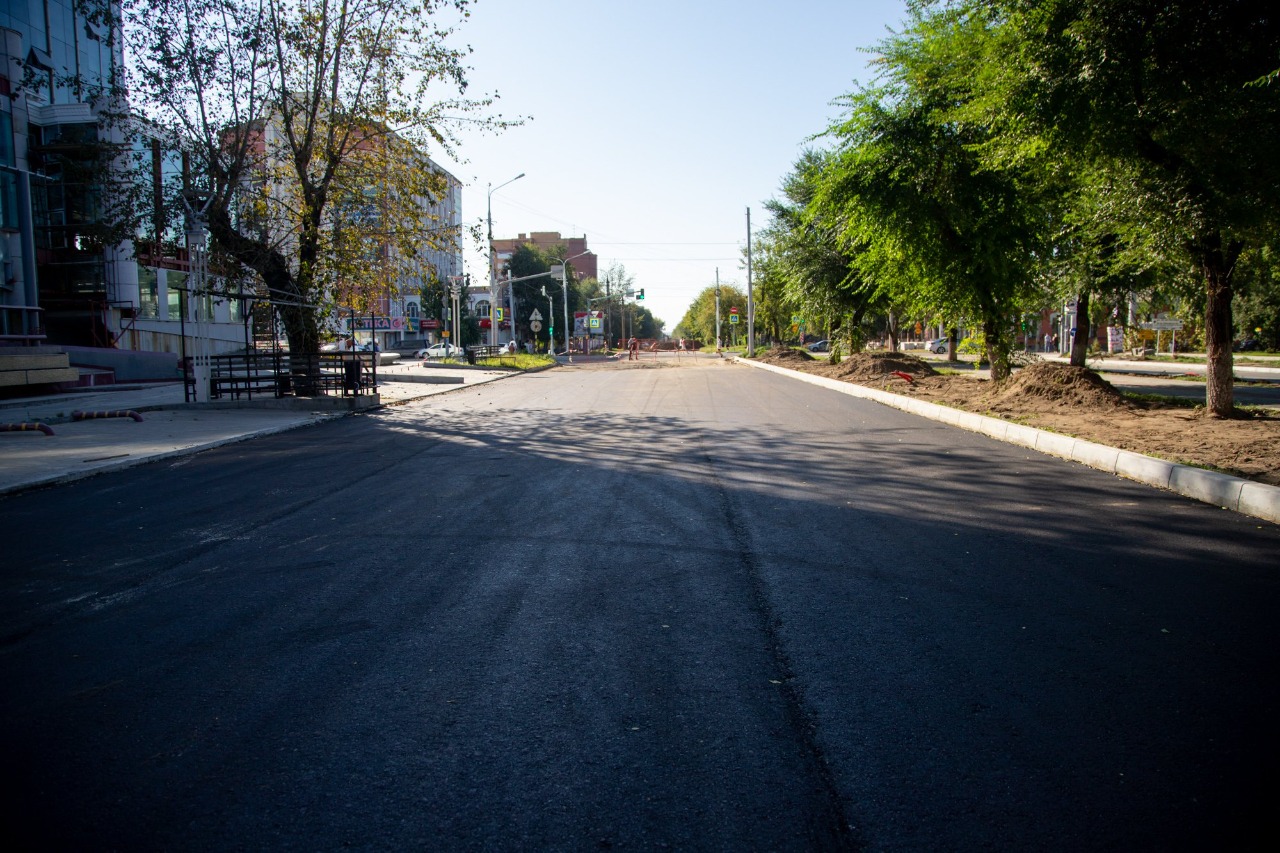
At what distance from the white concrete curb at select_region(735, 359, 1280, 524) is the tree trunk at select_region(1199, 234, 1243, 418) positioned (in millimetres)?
2644

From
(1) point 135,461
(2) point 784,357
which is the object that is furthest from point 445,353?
(1) point 135,461

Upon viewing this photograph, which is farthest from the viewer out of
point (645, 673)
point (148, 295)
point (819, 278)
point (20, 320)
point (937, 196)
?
point (148, 295)

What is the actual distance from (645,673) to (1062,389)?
13159 mm

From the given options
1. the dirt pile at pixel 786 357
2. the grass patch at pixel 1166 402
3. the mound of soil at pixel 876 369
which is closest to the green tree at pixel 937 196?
the grass patch at pixel 1166 402

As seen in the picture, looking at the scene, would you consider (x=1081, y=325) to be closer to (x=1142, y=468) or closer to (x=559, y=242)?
(x=1142, y=468)

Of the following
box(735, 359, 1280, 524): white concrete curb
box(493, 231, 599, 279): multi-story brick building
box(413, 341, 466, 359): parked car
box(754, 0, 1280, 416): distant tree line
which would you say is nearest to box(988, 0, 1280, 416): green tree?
box(754, 0, 1280, 416): distant tree line

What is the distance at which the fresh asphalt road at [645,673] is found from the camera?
8.34 feet

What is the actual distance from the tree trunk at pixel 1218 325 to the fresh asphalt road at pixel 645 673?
528cm

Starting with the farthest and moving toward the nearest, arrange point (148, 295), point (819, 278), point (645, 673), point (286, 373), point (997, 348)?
1. point (148, 295)
2. point (819, 278)
3. point (286, 373)
4. point (997, 348)
5. point (645, 673)

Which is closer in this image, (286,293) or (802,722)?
(802,722)

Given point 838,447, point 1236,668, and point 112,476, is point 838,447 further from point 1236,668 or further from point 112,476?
point 112,476

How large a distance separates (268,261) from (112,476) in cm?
1328

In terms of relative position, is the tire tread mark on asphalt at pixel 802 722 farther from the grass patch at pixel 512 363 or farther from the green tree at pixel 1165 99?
the grass patch at pixel 512 363

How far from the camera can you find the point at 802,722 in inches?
122
